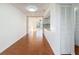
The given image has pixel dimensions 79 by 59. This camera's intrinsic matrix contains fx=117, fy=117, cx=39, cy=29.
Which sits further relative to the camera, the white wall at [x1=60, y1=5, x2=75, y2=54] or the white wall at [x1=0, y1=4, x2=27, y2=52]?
the white wall at [x1=0, y1=4, x2=27, y2=52]

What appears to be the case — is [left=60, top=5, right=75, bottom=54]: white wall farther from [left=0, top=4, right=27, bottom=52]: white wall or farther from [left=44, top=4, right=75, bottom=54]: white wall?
[left=0, top=4, right=27, bottom=52]: white wall

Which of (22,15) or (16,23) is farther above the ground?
(22,15)

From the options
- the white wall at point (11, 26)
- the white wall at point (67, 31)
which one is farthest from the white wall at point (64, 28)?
the white wall at point (11, 26)

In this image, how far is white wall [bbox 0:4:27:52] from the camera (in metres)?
2.16

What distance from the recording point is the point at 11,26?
2258 mm

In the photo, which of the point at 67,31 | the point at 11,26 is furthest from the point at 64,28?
the point at 11,26

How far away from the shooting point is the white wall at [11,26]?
216 cm

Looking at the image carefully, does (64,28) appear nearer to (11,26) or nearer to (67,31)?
(67,31)

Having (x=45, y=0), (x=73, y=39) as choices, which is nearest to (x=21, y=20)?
(x=73, y=39)

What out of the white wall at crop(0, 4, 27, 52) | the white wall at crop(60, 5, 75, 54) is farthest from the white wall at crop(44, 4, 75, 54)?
the white wall at crop(0, 4, 27, 52)
